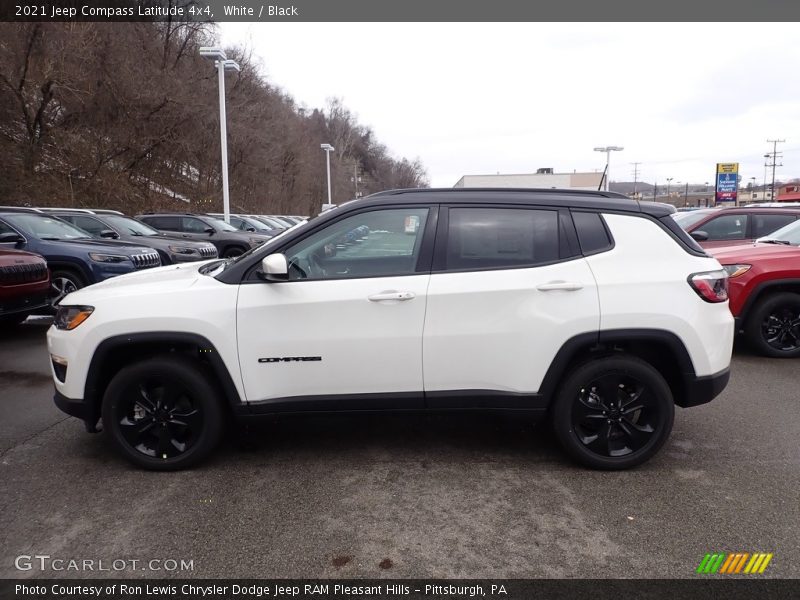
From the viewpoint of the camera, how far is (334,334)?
3432 mm

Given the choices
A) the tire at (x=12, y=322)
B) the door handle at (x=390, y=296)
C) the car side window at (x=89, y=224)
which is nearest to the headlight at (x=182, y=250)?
the car side window at (x=89, y=224)

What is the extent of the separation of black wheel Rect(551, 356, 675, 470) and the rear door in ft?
0.78

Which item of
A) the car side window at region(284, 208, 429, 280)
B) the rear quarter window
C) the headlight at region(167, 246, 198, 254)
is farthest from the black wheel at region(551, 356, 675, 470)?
the headlight at region(167, 246, 198, 254)

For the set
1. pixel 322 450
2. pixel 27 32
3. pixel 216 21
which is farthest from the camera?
pixel 216 21

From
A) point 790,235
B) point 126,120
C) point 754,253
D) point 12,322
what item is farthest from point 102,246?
point 126,120

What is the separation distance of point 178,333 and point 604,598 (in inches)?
106

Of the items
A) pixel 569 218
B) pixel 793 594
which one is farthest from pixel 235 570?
pixel 569 218

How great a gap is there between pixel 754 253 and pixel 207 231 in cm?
1366

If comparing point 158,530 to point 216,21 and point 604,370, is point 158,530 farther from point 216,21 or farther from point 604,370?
point 216,21

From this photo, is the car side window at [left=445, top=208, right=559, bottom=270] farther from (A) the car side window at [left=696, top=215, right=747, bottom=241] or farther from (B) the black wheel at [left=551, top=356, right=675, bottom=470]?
(A) the car side window at [left=696, top=215, right=747, bottom=241]

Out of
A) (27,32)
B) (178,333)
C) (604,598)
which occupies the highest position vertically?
(27,32)

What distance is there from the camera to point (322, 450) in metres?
3.97

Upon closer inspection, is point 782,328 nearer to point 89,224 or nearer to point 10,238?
point 10,238

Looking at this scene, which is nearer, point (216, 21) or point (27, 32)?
point (27, 32)
